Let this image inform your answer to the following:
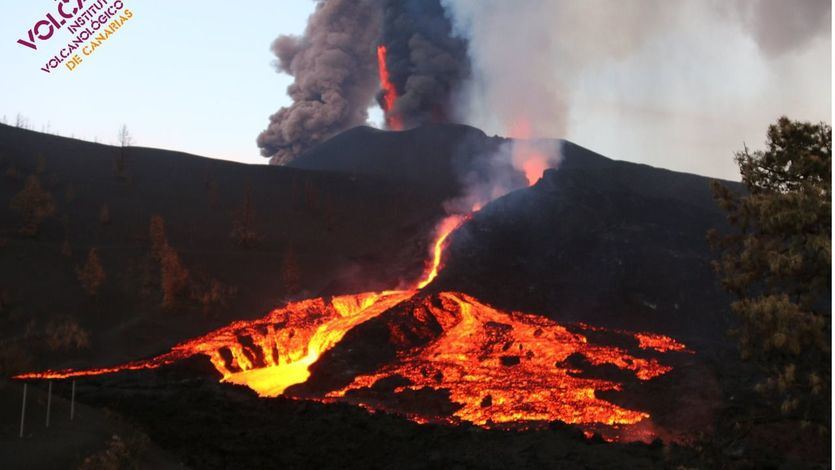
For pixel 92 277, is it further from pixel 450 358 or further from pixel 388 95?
pixel 388 95

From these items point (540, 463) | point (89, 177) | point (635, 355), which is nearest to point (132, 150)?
point (89, 177)

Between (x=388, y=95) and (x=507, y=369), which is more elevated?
(x=388, y=95)

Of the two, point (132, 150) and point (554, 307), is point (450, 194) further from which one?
point (554, 307)

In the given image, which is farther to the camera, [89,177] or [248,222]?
[89,177]

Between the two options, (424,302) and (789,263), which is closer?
(789,263)

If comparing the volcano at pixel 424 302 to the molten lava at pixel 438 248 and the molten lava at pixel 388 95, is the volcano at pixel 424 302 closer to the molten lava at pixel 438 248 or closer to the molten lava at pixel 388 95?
the molten lava at pixel 438 248

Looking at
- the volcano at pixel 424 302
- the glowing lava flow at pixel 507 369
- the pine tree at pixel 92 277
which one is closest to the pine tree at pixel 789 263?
the volcano at pixel 424 302

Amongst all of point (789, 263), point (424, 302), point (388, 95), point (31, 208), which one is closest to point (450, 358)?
point (424, 302)

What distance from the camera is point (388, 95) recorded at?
350ft

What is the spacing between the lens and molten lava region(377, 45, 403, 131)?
103250mm

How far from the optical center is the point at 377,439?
1855 cm

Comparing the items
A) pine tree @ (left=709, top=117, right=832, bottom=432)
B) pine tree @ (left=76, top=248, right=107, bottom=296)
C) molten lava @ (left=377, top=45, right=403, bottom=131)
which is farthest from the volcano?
molten lava @ (left=377, top=45, right=403, bottom=131)

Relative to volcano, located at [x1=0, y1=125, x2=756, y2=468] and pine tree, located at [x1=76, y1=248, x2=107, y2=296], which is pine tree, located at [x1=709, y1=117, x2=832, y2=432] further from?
pine tree, located at [x1=76, y1=248, x2=107, y2=296]

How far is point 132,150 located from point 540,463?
244 feet
